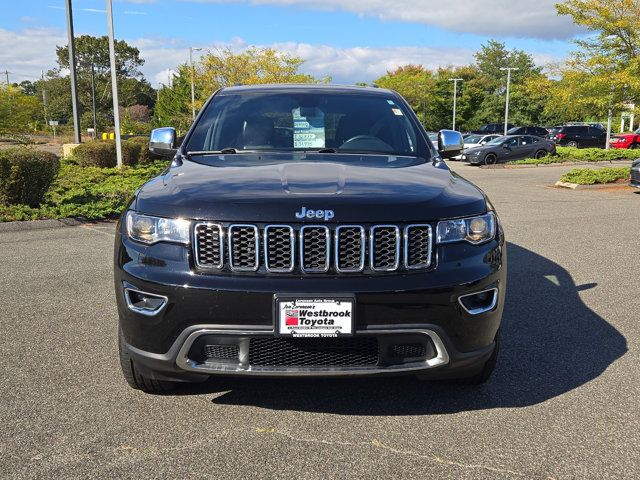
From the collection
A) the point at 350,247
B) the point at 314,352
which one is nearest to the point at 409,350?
the point at 314,352

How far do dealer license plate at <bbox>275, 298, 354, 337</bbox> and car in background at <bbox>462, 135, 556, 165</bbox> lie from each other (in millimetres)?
27630

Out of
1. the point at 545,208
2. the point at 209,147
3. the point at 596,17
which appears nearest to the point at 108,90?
the point at 596,17

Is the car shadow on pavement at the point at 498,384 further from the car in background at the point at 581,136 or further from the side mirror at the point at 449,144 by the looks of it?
the car in background at the point at 581,136

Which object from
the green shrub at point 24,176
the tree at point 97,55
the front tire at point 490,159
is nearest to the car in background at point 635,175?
the green shrub at point 24,176

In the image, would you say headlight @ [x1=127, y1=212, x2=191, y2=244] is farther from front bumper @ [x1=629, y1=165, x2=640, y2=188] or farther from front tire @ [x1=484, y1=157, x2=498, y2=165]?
front tire @ [x1=484, y1=157, x2=498, y2=165]

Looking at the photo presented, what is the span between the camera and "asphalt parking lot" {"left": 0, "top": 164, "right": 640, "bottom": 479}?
9.02 ft

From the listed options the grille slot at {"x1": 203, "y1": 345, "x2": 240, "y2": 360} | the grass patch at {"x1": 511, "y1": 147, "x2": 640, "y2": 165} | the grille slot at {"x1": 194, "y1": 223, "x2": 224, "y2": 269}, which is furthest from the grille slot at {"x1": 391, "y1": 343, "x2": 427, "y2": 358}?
the grass patch at {"x1": 511, "y1": 147, "x2": 640, "y2": 165}

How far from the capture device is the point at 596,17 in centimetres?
1989

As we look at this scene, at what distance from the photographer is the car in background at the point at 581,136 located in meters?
40.9

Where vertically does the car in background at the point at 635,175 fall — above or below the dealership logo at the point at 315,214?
below

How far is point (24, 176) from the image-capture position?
10328 mm

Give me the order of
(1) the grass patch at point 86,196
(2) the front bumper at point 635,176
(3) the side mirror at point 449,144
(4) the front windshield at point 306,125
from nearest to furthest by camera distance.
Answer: (4) the front windshield at point 306,125
(3) the side mirror at point 449,144
(1) the grass patch at point 86,196
(2) the front bumper at point 635,176

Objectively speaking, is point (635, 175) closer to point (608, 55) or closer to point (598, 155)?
point (608, 55)

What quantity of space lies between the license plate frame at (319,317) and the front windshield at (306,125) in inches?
60.5
